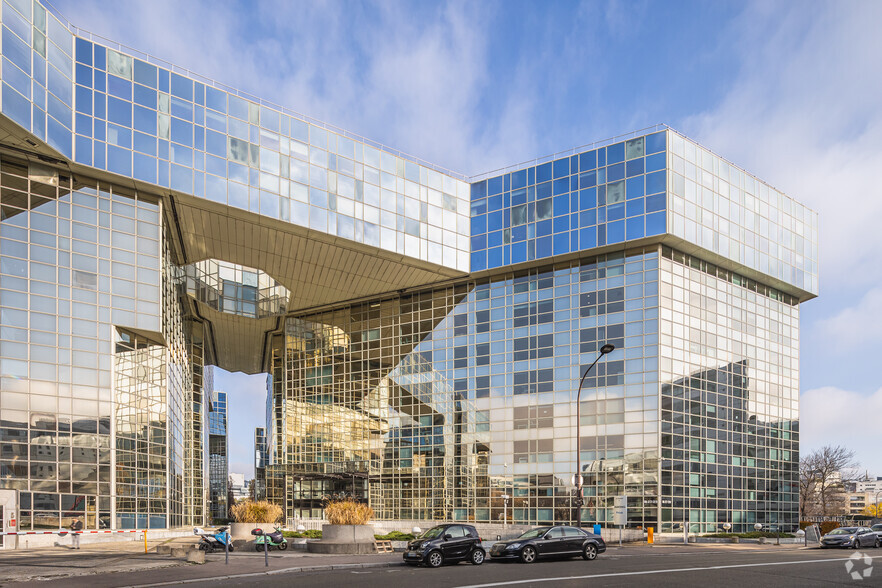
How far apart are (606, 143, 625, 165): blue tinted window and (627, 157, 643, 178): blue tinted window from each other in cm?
75

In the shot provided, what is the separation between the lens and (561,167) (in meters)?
55.1

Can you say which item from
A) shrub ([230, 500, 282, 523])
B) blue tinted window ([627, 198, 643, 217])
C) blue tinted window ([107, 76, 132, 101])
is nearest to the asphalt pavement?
shrub ([230, 500, 282, 523])

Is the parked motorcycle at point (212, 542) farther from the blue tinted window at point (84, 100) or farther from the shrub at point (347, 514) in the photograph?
the blue tinted window at point (84, 100)

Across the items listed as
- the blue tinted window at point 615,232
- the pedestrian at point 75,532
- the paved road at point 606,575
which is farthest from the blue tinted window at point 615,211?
the pedestrian at point 75,532

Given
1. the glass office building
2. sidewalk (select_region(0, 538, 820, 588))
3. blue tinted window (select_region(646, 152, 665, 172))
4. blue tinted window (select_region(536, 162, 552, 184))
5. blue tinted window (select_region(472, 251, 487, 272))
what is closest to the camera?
sidewalk (select_region(0, 538, 820, 588))

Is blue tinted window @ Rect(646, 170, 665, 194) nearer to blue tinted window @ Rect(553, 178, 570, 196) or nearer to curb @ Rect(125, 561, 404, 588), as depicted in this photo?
blue tinted window @ Rect(553, 178, 570, 196)

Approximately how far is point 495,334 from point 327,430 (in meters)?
19.6

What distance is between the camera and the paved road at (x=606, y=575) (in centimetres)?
1919

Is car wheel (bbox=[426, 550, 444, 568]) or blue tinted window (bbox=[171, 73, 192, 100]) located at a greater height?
blue tinted window (bbox=[171, 73, 192, 100])

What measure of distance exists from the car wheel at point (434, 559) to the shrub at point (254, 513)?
1462cm

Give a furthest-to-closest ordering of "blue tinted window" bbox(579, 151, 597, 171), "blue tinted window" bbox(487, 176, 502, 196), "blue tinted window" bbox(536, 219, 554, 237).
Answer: "blue tinted window" bbox(487, 176, 502, 196) → "blue tinted window" bbox(536, 219, 554, 237) → "blue tinted window" bbox(579, 151, 597, 171)

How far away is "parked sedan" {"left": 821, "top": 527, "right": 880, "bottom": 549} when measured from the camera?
35.3m

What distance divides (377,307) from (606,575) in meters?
46.9

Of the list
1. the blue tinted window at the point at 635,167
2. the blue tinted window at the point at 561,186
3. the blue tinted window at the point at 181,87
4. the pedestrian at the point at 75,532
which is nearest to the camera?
the pedestrian at the point at 75,532
